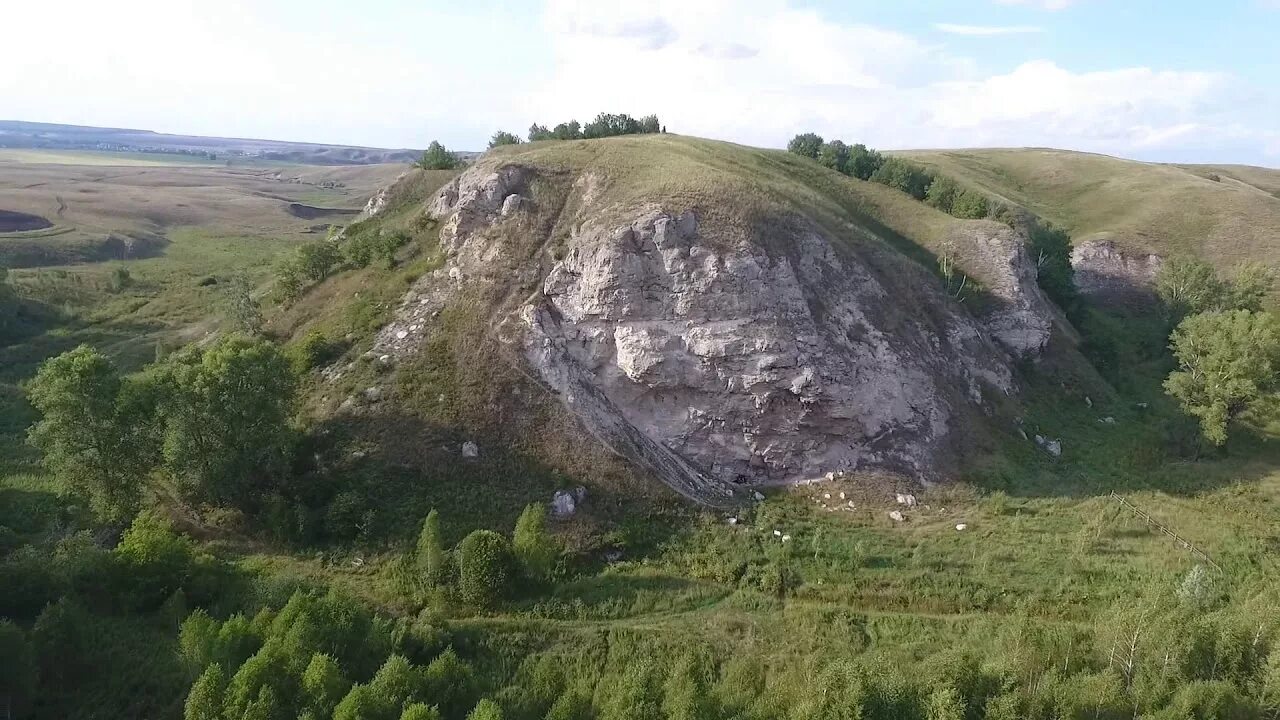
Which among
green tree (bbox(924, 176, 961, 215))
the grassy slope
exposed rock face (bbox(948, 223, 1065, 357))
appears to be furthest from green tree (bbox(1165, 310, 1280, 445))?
the grassy slope

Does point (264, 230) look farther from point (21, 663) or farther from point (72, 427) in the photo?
point (21, 663)

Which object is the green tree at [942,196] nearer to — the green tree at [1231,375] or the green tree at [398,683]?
the green tree at [1231,375]

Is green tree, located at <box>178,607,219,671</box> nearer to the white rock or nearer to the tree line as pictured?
the white rock

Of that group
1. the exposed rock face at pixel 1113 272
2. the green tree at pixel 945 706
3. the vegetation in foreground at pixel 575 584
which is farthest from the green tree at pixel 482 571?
the exposed rock face at pixel 1113 272

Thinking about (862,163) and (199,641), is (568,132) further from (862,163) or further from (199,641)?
(199,641)

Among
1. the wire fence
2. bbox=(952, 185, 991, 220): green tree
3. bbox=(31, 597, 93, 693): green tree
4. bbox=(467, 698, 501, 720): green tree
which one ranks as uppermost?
bbox=(952, 185, 991, 220): green tree

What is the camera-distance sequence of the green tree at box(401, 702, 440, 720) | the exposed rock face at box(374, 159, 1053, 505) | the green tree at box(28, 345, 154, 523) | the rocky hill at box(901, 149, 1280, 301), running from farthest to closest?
the rocky hill at box(901, 149, 1280, 301), the exposed rock face at box(374, 159, 1053, 505), the green tree at box(28, 345, 154, 523), the green tree at box(401, 702, 440, 720)

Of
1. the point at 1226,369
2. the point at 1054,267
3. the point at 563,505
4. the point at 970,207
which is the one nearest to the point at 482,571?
the point at 563,505
